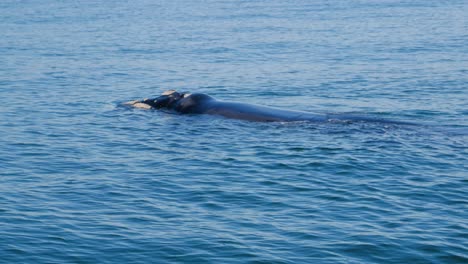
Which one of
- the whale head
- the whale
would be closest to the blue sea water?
the whale

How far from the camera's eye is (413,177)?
20719 millimetres

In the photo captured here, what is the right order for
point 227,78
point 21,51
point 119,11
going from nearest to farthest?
1. point 227,78
2. point 21,51
3. point 119,11

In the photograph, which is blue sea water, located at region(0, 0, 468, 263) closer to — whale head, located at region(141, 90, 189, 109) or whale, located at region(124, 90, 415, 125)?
whale, located at region(124, 90, 415, 125)

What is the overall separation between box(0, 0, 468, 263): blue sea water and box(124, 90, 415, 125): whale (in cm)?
46

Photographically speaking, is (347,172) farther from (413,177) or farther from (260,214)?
(260,214)

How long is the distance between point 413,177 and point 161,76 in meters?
20.8

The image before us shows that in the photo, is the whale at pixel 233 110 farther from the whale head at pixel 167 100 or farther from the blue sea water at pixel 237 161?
the blue sea water at pixel 237 161

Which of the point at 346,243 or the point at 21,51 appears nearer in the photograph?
the point at 346,243

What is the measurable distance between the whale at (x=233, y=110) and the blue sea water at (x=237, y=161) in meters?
0.46

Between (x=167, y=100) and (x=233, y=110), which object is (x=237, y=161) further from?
(x=167, y=100)

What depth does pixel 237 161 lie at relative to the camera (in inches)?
888

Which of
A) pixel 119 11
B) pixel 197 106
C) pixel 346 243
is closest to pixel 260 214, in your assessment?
pixel 346 243

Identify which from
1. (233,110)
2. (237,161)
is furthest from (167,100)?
(237,161)

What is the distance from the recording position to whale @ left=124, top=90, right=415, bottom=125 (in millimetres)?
26719
